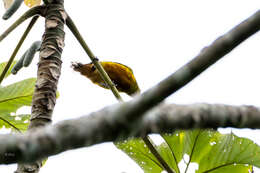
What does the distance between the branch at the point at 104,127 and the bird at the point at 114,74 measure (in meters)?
2.24

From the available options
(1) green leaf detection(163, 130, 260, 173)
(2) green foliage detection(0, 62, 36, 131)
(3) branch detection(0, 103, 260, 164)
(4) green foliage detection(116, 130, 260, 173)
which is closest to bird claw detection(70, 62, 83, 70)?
(2) green foliage detection(0, 62, 36, 131)

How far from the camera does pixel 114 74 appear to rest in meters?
3.05

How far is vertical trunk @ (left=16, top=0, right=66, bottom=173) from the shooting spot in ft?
5.33

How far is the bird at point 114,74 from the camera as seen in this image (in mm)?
2979

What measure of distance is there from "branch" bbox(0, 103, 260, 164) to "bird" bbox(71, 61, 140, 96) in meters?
2.24

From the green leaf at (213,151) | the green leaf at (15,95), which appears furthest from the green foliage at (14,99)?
the green leaf at (213,151)

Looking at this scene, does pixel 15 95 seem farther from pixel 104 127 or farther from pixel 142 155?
pixel 104 127

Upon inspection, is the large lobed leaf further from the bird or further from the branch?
the branch

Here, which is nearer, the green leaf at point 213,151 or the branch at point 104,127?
the branch at point 104,127

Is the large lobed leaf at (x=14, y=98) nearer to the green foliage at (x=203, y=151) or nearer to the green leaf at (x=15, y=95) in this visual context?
the green leaf at (x=15, y=95)

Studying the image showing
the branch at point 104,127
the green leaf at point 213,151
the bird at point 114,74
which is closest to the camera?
the branch at point 104,127

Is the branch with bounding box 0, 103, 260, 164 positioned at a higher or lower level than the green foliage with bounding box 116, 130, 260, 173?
lower

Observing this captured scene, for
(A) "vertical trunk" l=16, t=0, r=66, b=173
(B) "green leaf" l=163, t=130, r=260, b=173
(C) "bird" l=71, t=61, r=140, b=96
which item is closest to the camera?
(A) "vertical trunk" l=16, t=0, r=66, b=173

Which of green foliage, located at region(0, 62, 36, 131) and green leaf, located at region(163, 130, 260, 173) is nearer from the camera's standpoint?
green leaf, located at region(163, 130, 260, 173)
